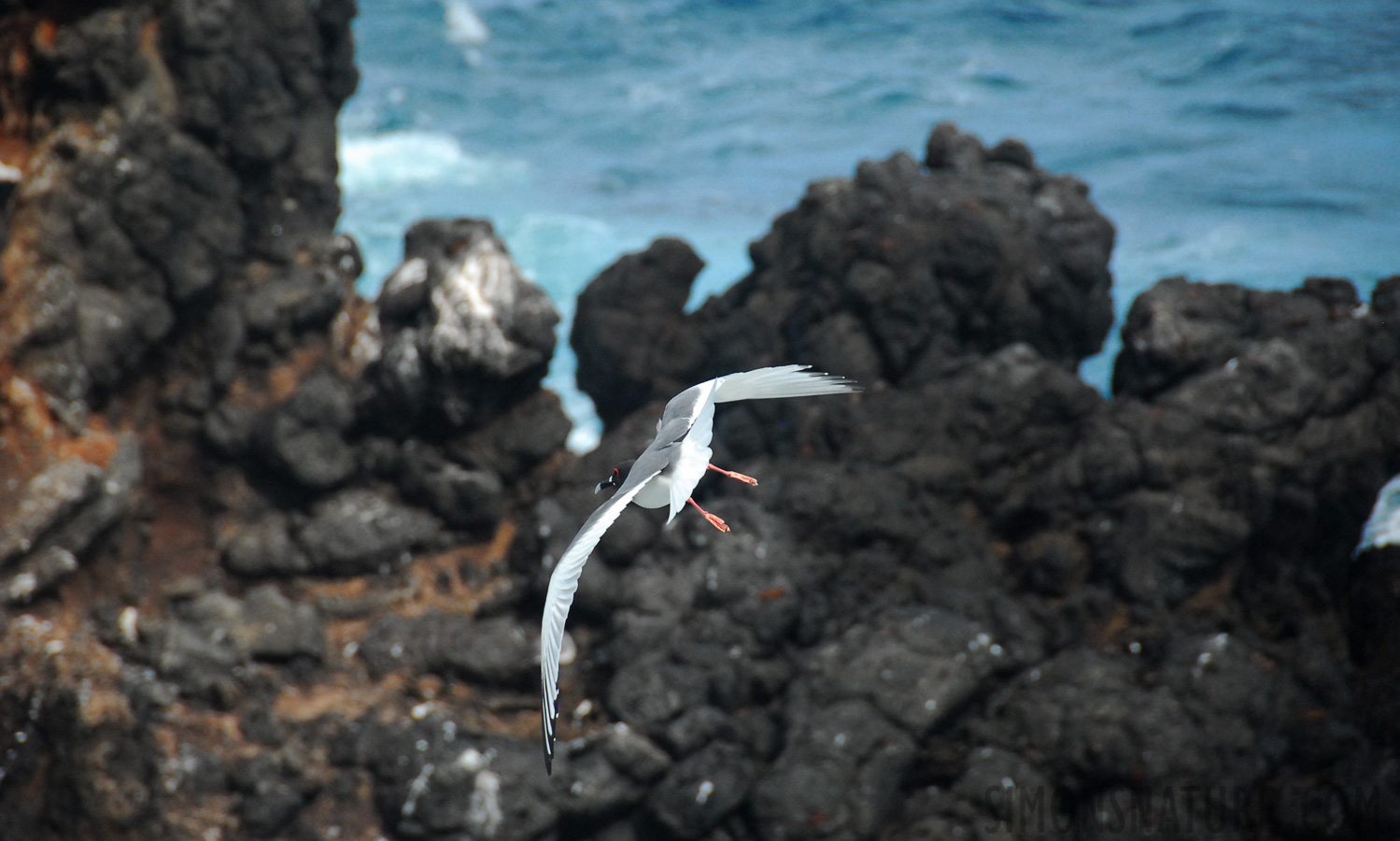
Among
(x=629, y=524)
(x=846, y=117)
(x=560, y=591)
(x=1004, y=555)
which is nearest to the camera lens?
(x=560, y=591)

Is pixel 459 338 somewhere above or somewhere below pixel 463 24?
below

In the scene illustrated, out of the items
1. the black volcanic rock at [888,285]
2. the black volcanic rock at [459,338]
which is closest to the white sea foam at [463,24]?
the black volcanic rock at [888,285]

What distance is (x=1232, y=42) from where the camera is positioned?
18688mm

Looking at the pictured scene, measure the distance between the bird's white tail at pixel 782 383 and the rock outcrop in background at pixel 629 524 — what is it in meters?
3.28

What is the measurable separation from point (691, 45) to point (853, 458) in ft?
52.4

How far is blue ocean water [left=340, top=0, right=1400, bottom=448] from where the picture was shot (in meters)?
18.2

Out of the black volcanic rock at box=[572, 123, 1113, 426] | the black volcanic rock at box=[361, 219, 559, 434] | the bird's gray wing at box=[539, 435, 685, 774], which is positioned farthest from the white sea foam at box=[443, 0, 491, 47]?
the bird's gray wing at box=[539, 435, 685, 774]

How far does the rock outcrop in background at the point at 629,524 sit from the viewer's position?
6.76m

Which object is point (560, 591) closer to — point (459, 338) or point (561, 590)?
point (561, 590)

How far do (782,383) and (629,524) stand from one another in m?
3.76

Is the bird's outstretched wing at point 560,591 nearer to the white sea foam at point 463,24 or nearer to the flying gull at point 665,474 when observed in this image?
the flying gull at point 665,474

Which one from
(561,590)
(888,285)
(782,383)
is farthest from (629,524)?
(561,590)

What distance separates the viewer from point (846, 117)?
20906 mm

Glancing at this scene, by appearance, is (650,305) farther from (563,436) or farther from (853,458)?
(853,458)
